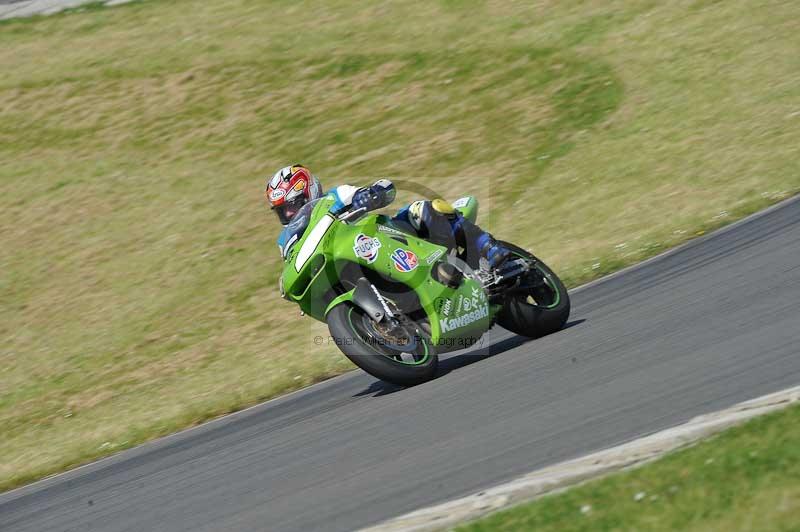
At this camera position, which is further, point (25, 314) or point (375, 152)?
point (375, 152)

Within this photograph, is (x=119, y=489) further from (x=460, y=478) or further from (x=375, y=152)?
(x=375, y=152)

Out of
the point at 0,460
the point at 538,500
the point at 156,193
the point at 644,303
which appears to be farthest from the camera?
the point at 156,193

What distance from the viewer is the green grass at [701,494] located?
14.2ft

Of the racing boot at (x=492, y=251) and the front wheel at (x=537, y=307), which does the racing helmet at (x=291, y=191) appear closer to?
the racing boot at (x=492, y=251)

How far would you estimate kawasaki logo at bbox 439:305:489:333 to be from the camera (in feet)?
27.3

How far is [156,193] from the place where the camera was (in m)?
19.3

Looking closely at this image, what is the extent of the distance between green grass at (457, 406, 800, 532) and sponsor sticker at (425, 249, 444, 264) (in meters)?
3.65

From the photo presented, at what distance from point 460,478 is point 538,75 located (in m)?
13.5

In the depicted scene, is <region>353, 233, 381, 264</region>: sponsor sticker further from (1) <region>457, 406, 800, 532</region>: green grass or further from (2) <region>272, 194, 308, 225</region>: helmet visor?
(1) <region>457, 406, 800, 532</region>: green grass

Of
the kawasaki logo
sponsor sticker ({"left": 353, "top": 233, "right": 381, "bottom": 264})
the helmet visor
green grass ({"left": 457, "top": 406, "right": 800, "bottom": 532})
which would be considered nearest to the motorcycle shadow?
the kawasaki logo

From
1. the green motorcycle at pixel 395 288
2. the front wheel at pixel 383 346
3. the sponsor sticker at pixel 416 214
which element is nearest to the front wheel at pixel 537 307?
the green motorcycle at pixel 395 288

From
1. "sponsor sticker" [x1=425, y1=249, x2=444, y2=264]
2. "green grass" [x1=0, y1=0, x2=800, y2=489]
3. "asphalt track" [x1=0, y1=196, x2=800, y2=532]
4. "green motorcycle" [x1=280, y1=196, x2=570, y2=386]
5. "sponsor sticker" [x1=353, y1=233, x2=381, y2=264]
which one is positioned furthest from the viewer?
"green grass" [x1=0, y1=0, x2=800, y2=489]

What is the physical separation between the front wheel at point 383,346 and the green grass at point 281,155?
2.59m

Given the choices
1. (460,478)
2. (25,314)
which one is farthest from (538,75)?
(460,478)
